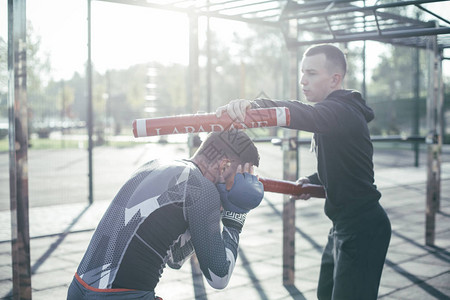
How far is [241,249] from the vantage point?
6156 millimetres

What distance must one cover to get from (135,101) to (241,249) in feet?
121

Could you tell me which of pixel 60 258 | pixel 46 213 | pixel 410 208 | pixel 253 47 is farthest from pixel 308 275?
pixel 253 47

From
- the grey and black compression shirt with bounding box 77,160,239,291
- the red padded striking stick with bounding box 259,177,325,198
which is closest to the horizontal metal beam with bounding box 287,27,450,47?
the red padded striking stick with bounding box 259,177,325,198

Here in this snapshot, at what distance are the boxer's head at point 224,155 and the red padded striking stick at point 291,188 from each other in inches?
20.0

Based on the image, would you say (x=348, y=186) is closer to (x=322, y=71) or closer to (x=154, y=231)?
(x=322, y=71)

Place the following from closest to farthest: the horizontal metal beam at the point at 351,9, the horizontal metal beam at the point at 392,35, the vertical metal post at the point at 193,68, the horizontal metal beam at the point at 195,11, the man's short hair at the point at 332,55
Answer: the man's short hair at the point at 332,55 < the horizontal metal beam at the point at 351,9 < the horizontal metal beam at the point at 392,35 < the horizontal metal beam at the point at 195,11 < the vertical metal post at the point at 193,68

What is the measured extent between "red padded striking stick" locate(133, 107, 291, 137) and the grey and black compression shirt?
250mm

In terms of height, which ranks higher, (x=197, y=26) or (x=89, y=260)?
(x=197, y=26)

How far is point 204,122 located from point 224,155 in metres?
0.31

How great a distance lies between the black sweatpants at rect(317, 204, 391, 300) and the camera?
2.70 metres

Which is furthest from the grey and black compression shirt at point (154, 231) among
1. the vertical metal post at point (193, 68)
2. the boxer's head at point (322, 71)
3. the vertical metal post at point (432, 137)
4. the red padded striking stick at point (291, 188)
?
the vertical metal post at point (432, 137)

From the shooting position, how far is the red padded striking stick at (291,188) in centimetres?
265

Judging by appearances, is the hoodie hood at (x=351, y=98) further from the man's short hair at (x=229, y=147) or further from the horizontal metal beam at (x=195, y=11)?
the horizontal metal beam at (x=195, y=11)

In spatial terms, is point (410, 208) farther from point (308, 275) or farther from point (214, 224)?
point (214, 224)
